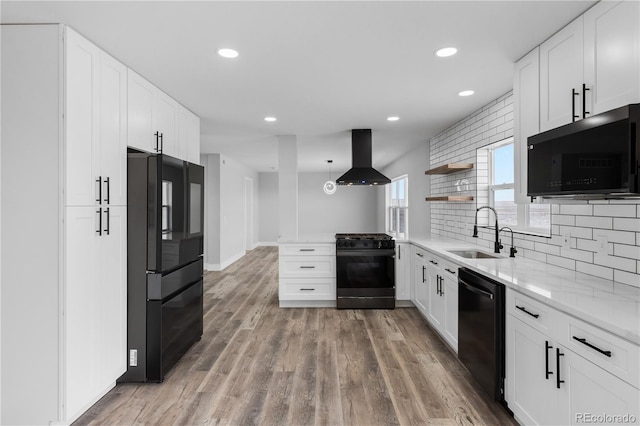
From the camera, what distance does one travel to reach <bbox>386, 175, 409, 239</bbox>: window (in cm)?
797

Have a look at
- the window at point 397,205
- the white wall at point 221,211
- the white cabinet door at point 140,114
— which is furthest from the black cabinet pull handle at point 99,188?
the window at point 397,205

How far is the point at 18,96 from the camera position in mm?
2059

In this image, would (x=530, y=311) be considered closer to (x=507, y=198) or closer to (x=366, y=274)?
(x=507, y=198)

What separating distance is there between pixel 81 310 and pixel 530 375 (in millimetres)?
2694

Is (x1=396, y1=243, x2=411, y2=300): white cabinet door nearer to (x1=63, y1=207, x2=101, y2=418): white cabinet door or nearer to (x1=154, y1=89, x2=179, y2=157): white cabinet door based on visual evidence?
(x1=154, y1=89, x2=179, y2=157): white cabinet door

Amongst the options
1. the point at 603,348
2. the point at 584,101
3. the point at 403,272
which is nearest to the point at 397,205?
the point at 403,272

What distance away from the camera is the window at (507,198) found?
2.97 m

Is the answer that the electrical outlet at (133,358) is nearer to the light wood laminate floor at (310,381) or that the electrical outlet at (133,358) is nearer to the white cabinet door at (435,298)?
the light wood laminate floor at (310,381)

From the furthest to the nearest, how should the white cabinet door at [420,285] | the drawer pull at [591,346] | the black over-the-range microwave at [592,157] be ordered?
the white cabinet door at [420,285] < the black over-the-range microwave at [592,157] < the drawer pull at [591,346]

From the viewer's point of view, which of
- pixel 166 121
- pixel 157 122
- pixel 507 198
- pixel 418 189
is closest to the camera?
pixel 157 122

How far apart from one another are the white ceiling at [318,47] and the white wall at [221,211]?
3.37 metres

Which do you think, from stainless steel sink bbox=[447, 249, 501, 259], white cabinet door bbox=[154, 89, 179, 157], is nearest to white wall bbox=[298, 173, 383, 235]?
stainless steel sink bbox=[447, 249, 501, 259]

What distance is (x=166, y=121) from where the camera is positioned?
334 centimetres

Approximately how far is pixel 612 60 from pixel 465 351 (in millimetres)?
2115
